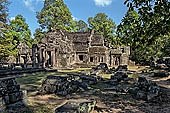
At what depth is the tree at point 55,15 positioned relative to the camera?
47.8 meters

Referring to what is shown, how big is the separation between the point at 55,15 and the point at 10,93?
42345 mm

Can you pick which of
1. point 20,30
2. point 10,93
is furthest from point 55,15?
point 10,93

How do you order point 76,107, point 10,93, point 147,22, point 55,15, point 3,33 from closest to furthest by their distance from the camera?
point 147,22 → point 76,107 → point 10,93 → point 3,33 → point 55,15

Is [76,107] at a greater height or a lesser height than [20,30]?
lesser

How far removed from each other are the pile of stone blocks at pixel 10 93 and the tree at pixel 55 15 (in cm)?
4075

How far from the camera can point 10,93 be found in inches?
329

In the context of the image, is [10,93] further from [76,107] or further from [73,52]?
[73,52]

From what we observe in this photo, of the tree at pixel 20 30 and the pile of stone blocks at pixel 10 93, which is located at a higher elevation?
the tree at pixel 20 30

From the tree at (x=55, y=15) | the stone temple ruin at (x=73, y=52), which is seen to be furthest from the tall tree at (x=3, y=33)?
the tree at (x=55, y=15)

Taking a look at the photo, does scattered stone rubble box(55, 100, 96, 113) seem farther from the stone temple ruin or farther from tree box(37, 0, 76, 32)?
tree box(37, 0, 76, 32)

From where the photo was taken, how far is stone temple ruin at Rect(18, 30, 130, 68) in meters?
33.0

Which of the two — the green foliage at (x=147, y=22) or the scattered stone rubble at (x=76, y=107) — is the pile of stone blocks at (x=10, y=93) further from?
the green foliage at (x=147, y=22)

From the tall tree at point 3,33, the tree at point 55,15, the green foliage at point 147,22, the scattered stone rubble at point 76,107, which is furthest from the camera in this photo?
the tree at point 55,15

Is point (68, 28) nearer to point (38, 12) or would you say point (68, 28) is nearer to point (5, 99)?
point (38, 12)
